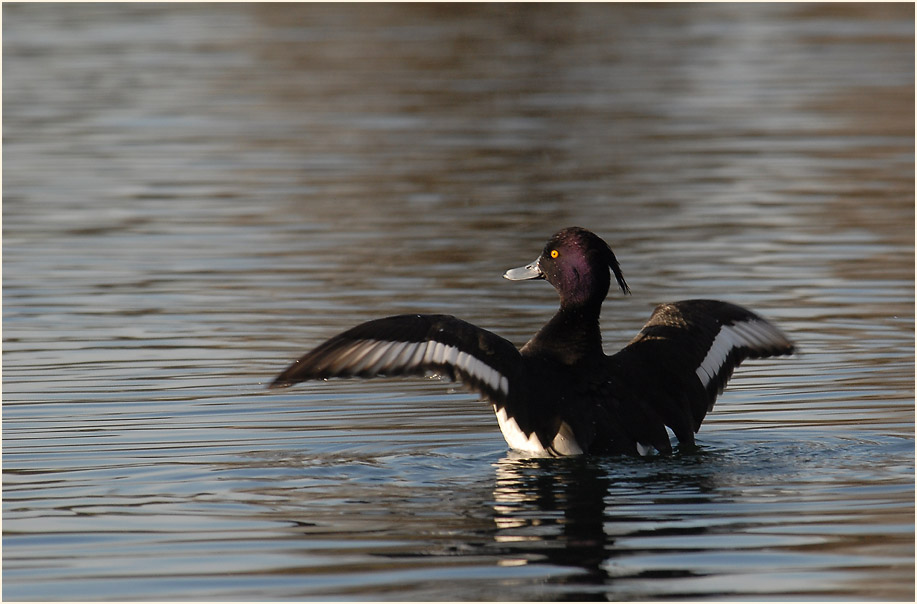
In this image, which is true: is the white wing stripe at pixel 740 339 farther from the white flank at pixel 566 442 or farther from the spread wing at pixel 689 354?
the white flank at pixel 566 442

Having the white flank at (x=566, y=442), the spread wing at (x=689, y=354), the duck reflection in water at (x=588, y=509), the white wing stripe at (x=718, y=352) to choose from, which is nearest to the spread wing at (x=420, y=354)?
the white flank at (x=566, y=442)

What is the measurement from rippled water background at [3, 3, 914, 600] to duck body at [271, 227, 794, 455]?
8.1 inches

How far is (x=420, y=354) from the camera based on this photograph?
7148mm

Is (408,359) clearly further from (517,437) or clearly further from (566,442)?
(566,442)

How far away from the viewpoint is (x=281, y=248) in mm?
14188

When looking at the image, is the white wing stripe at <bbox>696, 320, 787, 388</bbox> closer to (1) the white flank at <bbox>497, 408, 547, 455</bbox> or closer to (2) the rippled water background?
(2) the rippled water background

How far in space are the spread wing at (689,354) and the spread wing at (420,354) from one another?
708 millimetres

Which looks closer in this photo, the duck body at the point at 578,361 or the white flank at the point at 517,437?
the duck body at the point at 578,361

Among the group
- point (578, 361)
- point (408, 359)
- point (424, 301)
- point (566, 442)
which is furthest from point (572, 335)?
point (424, 301)

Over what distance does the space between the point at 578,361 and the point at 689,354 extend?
27.6 inches

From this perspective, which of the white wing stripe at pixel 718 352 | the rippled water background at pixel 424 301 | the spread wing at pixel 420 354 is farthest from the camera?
the white wing stripe at pixel 718 352

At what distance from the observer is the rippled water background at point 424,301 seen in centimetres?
617

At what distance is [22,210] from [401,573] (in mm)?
11458

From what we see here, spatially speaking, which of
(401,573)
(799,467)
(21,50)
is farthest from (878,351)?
(21,50)
